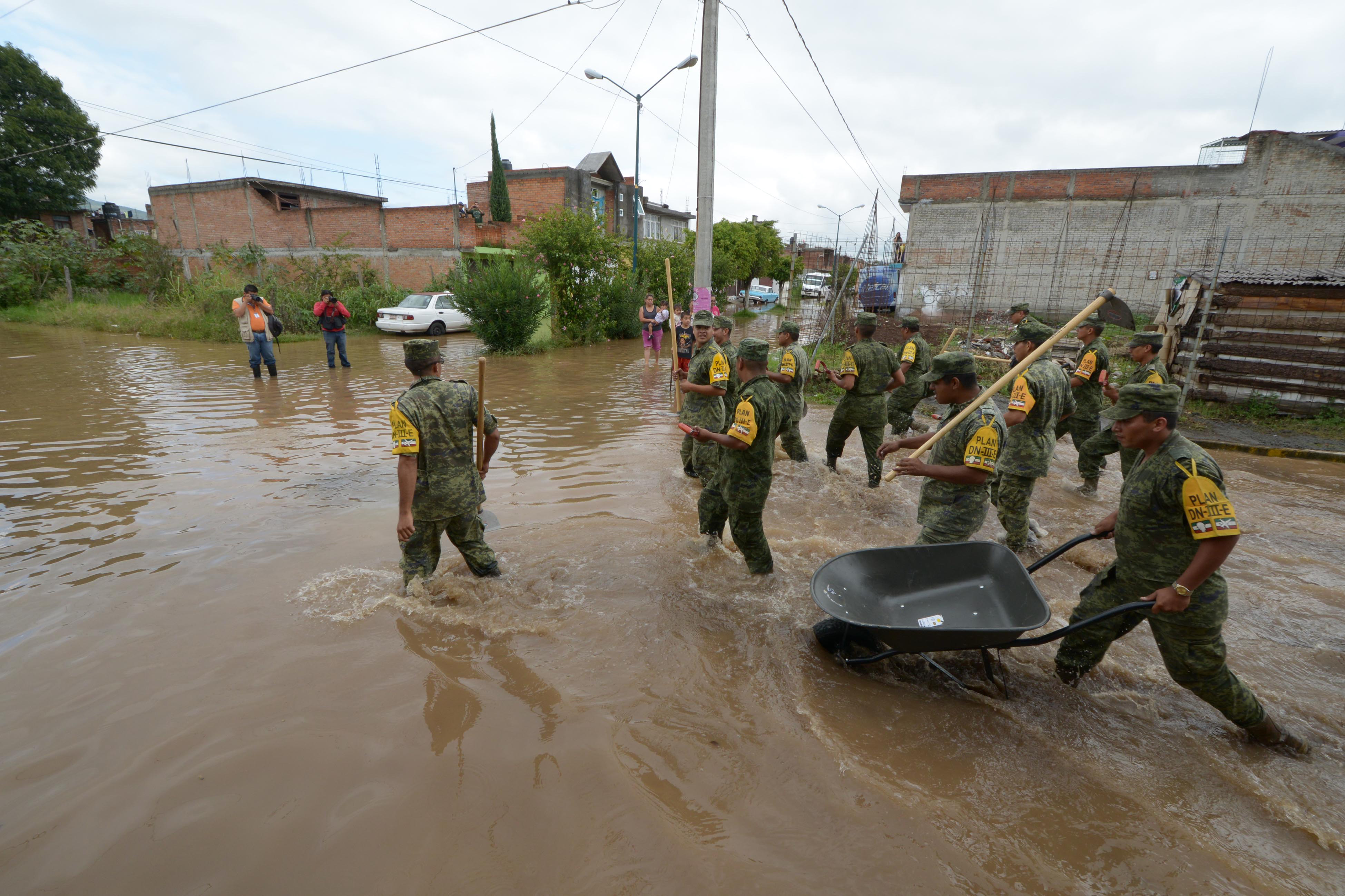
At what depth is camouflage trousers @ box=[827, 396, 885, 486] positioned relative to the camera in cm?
644

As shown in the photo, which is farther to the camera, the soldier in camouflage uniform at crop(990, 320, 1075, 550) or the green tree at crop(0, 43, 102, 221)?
the green tree at crop(0, 43, 102, 221)

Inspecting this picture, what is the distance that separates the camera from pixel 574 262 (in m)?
16.9

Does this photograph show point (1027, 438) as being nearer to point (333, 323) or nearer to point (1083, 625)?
point (1083, 625)

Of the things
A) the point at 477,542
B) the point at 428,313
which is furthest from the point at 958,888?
the point at 428,313

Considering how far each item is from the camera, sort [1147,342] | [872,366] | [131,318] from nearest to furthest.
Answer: [1147,342], [872,366], [131,318]

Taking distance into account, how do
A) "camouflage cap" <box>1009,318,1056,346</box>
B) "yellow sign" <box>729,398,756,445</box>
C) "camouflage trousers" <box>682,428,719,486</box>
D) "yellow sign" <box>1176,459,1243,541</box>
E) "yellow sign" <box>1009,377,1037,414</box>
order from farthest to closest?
"camouflage trousers" <box>682,428,719,486</box> → "camouflage cap" <box>1009,318,1056,346</box> → "yellow sign" <box>1009,377,1037,414</box> → "yellow sign" <box>729,398,756,445</box> → "yellow sign" <box>1176,459,1243,541</box>

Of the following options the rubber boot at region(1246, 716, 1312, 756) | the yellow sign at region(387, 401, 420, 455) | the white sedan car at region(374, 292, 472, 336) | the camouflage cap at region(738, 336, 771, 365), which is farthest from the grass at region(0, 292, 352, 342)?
the rubber boot at region(1246, 716, 1312, 756)

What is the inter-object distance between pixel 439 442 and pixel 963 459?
315cm

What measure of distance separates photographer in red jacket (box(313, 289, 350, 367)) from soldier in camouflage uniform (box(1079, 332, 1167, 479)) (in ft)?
40.6

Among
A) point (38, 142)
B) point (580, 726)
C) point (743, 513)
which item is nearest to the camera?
point (580, 726)

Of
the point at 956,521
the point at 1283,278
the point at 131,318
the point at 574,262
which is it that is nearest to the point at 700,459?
the point at 956,521

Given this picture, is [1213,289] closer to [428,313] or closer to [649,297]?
[649,297]

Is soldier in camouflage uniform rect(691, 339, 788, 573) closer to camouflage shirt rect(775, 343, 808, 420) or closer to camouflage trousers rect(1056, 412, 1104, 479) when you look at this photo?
camouflage shirt rect(775, 343, 808, 420)

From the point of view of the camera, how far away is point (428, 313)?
1870 cm
